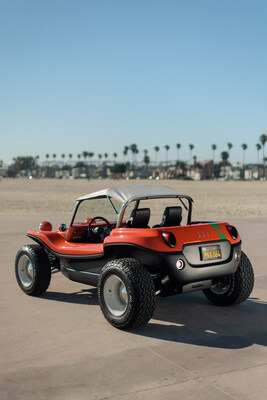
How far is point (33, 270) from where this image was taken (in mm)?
6625

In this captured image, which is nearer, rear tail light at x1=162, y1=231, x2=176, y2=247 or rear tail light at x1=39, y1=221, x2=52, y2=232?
rear tail light at x1=162, y1=231, x2=176, y2=247

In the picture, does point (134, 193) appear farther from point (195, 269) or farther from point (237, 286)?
point (237, 286)

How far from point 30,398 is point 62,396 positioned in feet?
0.75

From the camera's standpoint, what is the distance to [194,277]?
17.6 ft

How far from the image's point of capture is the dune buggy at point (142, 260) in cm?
522

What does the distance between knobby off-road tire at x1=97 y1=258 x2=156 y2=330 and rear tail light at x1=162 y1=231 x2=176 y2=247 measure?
364 mm

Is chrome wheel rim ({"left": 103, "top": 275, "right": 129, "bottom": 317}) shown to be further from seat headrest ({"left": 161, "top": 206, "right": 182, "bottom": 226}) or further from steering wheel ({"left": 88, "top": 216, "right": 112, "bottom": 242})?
steering wheel ({"left": 88, "top": 216, "right": 112, "bottom": 242})

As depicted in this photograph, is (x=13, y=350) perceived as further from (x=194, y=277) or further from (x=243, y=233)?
(x=243, y=233)

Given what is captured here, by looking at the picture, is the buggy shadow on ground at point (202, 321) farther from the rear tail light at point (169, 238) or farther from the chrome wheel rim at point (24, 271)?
the rear tail light at point (169, 238)

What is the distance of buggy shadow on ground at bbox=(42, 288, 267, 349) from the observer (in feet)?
16.5

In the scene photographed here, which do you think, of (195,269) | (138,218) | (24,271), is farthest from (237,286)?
(24,271)

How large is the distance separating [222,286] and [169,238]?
1397 mm

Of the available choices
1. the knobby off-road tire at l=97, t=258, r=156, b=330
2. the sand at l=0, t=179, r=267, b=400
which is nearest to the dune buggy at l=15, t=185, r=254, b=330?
the knobby off-road tire at l=97, t=258, r=156, b=330

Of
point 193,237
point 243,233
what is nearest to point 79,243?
point 193,237
